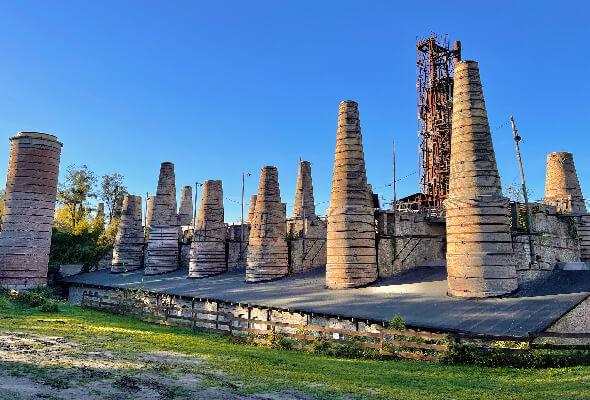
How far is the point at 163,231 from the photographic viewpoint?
3378 cm

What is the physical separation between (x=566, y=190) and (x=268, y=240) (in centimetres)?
1771

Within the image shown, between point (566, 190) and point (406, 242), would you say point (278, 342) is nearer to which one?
point (406, 242)

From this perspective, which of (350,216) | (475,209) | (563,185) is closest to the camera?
(475,209)

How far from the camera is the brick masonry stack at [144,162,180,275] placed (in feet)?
110

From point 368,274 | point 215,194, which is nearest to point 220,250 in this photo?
point 215,194

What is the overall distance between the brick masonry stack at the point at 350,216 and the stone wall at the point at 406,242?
5.09 feet

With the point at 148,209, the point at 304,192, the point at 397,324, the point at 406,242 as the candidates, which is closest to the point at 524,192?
the point at 406,242

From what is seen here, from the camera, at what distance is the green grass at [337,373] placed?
805 cm

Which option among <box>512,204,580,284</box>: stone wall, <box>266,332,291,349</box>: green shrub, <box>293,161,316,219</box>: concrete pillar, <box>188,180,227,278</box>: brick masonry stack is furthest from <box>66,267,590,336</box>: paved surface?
<box>293,161,316,219</box>: concrete pillar

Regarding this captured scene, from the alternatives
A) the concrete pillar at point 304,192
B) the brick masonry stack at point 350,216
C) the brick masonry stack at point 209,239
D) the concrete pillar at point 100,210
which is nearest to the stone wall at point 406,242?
the brick masonry stack at point 350,216

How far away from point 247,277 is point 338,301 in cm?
875

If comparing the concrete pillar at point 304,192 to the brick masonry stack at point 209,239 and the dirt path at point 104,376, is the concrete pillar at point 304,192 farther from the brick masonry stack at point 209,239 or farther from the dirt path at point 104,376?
the dirt path at point 104,376

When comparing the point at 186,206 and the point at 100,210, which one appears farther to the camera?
the point at 100,210

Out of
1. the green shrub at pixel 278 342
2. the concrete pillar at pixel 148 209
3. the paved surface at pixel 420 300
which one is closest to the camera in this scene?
the green shrub at pixel 278 342
